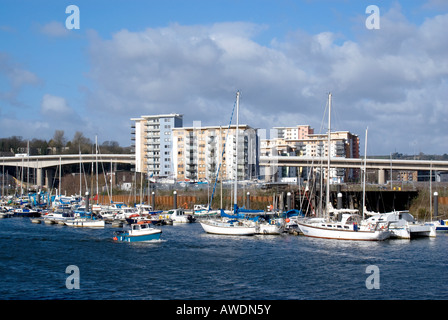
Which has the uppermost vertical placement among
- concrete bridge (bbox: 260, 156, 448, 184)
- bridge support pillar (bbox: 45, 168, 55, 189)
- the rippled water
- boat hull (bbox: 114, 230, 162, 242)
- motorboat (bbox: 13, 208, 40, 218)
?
concrete bridge (bbox: 260, 156, 448, 184)

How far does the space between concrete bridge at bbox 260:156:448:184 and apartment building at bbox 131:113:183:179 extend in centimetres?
2728

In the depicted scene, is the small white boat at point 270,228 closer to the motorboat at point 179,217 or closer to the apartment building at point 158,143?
the motorboat at point 179,217

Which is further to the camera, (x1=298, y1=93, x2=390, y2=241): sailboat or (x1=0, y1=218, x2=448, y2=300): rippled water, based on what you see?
(x1=298, y1=93, x2=390, y2=241): sailboat

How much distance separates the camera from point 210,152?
134 m

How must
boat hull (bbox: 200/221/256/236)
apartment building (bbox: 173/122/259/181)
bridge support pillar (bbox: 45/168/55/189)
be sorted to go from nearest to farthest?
boat hull (bbox: 200/221/256/236)
apartment building (bbox: 173/122/259/181)
bridge support pillar (bbox: 45/168/55/189)

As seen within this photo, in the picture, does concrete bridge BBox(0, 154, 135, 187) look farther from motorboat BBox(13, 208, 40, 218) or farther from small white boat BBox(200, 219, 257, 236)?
small white boat BBox(200, 219, 257, 236)

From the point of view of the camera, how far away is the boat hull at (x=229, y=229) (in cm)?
5472

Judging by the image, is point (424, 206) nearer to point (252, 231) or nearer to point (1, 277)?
point (252, 231)

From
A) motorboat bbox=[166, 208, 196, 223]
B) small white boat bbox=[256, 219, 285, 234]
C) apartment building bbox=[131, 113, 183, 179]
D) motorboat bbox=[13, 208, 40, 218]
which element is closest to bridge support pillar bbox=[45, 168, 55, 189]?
apartment building bbox=[131, 113, 183, 179]

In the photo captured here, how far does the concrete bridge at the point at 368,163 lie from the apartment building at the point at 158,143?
27278mm

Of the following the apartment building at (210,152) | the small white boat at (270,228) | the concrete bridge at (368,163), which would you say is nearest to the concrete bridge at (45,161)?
the apartment building at (210,152)

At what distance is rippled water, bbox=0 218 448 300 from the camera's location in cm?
2930

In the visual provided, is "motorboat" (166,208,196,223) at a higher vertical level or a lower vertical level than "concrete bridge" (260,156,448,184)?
lower
